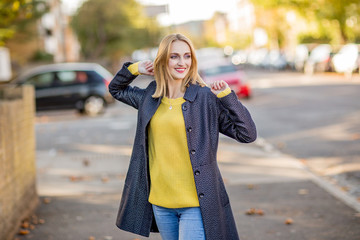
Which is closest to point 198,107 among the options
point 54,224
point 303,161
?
point 54,224

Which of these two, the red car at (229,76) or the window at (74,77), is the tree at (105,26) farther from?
the window at (74,77)

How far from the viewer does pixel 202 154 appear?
10.7 feet

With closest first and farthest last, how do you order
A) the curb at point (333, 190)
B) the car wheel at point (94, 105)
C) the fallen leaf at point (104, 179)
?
the curb at point (333, 190) < the fallen leaf at point (104, 179) < the car wheel at point (94, 105)

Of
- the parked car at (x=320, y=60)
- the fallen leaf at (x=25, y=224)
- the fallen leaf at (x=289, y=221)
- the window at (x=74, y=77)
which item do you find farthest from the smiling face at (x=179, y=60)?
the parked car at (x=320, y=60)

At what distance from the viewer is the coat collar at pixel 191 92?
3287mm

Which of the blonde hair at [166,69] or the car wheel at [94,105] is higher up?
the blonde hair at [166,69]

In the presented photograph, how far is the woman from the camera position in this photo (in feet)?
10.7

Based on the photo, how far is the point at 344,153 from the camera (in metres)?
9.83

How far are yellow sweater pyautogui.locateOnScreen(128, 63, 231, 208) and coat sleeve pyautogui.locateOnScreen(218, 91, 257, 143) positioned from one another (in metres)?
0.05

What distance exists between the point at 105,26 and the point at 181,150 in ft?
131

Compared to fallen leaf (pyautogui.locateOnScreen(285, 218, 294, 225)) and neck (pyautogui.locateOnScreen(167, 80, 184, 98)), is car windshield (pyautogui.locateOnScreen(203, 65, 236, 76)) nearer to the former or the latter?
fallen leaf (pyautogui.locateOnScreen(285, 218, 294, 225))

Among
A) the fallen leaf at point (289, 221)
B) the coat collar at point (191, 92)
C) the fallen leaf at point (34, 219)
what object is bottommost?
the fallen leaf at point (34, 219)

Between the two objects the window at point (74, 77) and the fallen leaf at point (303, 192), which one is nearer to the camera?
the fallen leaf at point (303, 192)

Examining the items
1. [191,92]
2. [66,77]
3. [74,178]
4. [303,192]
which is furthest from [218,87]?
[66,77]
